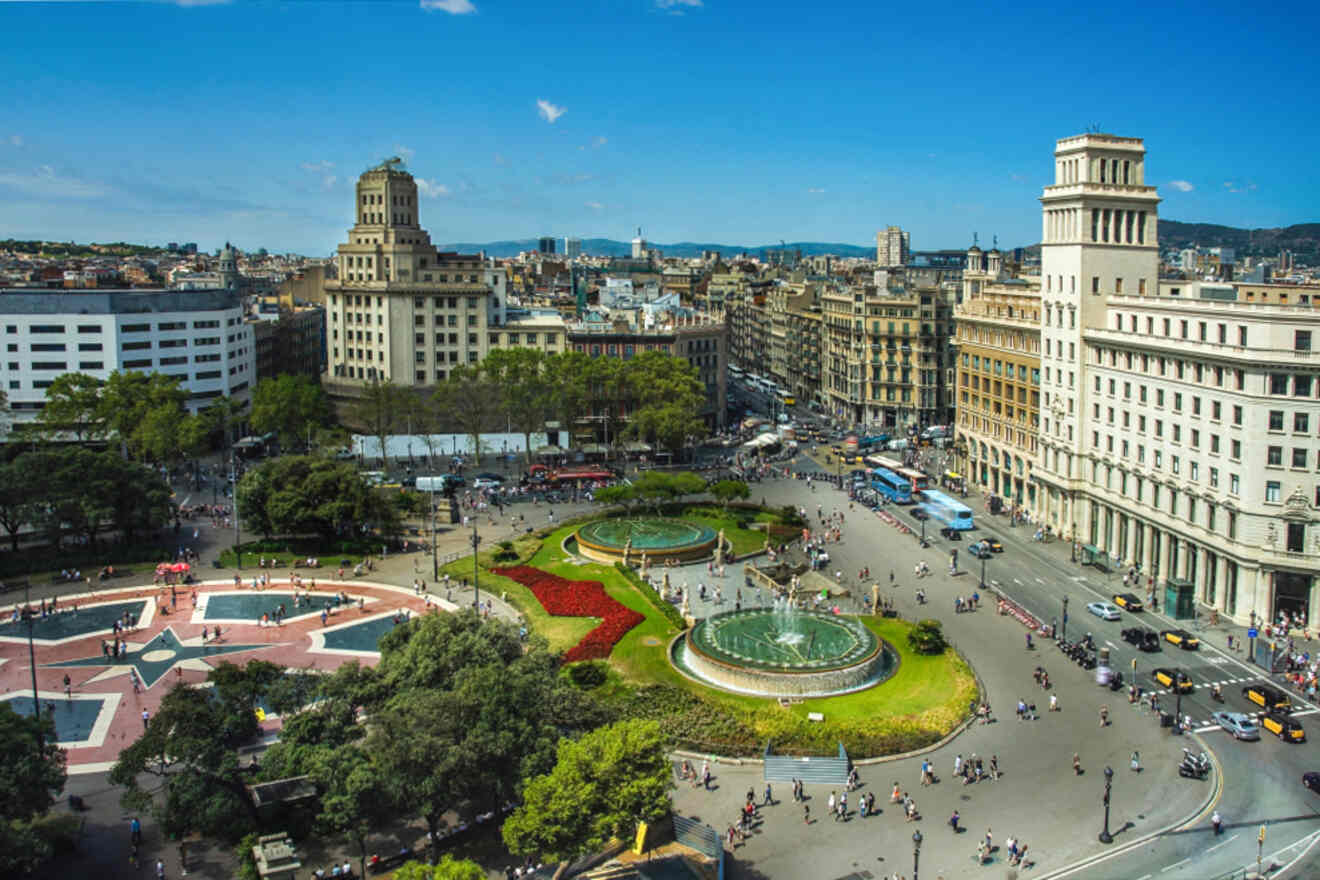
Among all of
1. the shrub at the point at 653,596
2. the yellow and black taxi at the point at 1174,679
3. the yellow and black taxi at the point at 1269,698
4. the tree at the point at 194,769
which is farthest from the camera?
the shrub at the point at 653,596

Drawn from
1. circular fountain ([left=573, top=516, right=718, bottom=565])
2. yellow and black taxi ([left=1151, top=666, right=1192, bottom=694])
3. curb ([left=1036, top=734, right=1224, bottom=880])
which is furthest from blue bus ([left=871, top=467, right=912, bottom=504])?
curb ([left=1036, top=734, right=1224, bottom=880])

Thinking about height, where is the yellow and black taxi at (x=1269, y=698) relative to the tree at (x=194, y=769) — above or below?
below

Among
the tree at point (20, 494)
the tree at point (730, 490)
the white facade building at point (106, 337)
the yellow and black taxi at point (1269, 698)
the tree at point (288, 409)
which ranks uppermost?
the white facade building at point (106, 337)

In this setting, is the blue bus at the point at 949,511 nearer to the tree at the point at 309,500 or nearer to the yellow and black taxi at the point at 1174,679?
the yellow and black taxi at the point at 1174,679

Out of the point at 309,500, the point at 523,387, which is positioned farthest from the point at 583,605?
the point at 523,387

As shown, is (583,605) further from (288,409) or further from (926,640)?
(288,409)

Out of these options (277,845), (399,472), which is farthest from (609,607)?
(399,472)

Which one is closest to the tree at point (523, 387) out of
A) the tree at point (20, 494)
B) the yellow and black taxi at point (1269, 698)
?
the tree at point (20, 494)
